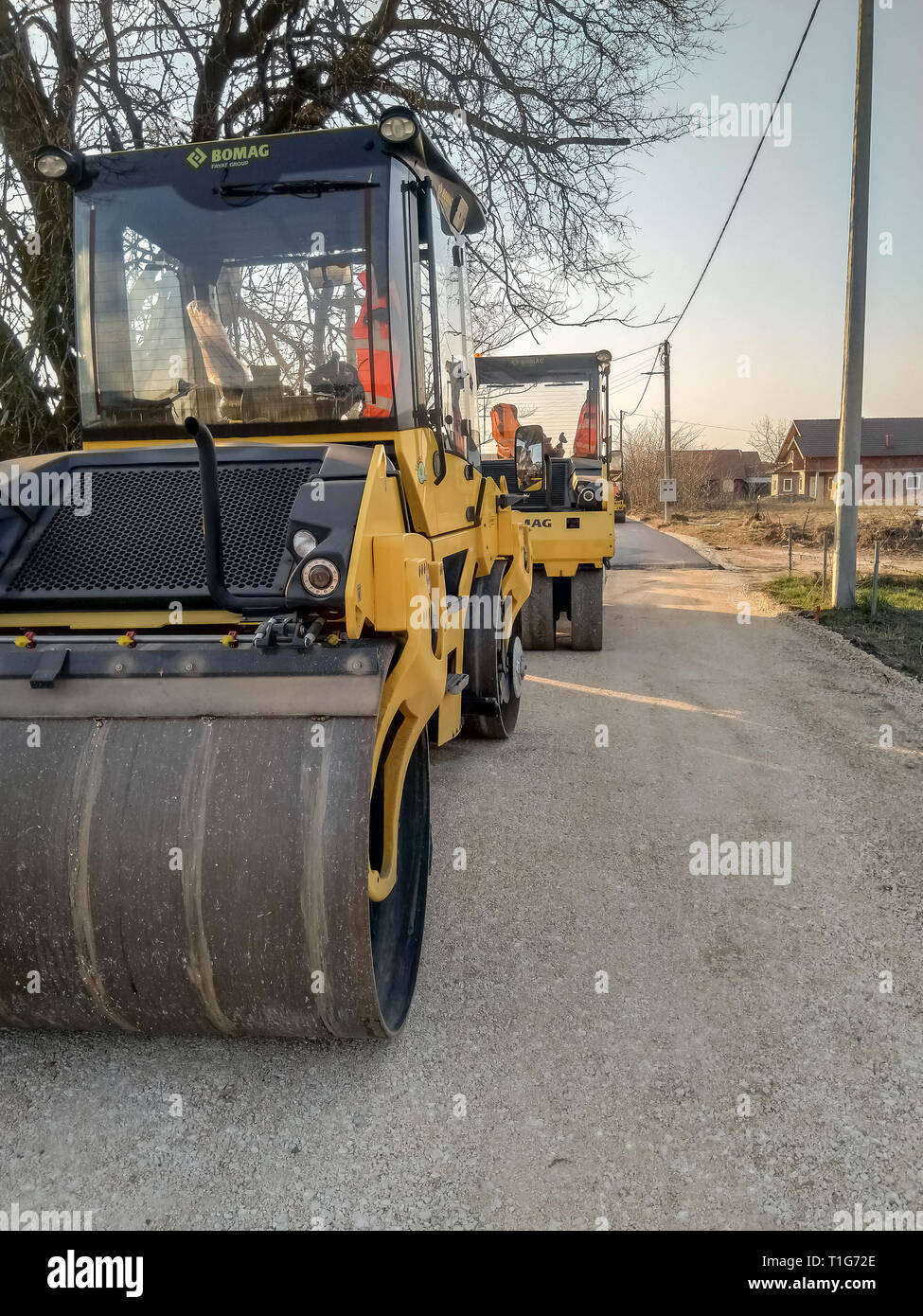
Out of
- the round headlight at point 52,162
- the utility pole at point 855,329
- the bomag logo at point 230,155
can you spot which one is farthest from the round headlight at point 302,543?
the utility pole at point 855,329

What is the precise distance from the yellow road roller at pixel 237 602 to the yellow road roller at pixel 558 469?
5.24m

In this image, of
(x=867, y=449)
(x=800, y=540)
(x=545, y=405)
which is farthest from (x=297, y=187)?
(x=867, y=449)

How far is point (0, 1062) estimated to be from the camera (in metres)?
2.84

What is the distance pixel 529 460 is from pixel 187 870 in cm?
832

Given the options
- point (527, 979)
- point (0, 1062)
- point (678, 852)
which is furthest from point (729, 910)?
point (0, 1062)

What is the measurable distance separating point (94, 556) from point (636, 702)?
5260mm
